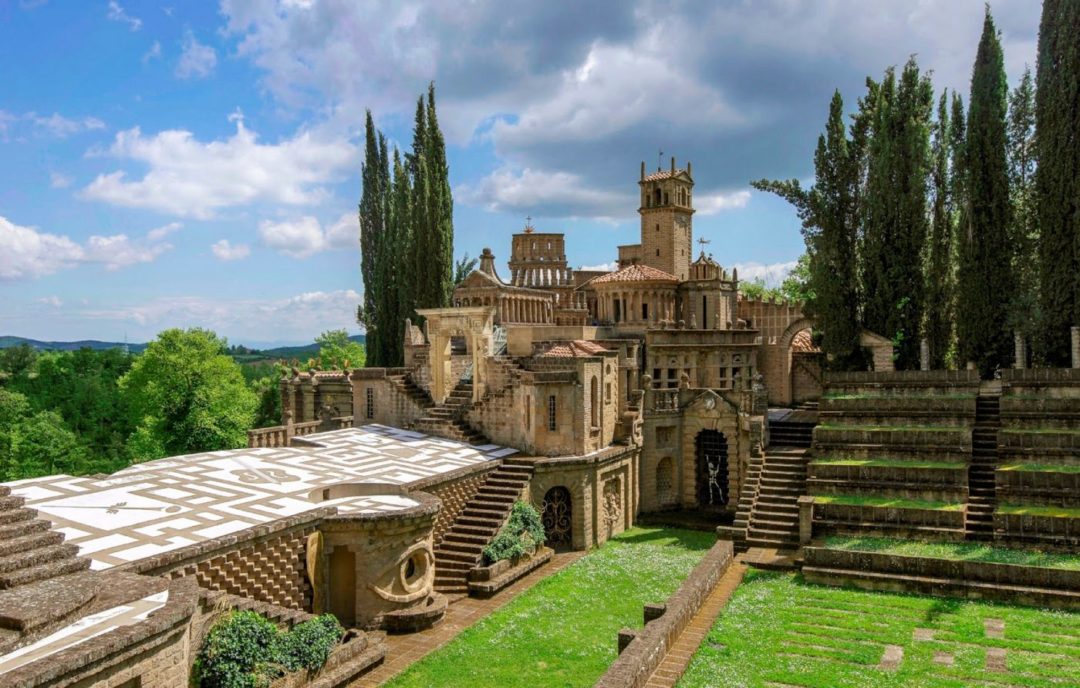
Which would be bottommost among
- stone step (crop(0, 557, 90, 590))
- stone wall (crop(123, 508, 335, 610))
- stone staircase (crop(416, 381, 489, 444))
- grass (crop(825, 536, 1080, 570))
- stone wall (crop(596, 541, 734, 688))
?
stone wall (crop(596, 541, 734, 688))

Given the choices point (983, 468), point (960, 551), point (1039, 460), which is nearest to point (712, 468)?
point (983, 468)

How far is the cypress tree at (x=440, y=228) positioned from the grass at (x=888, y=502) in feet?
74.2

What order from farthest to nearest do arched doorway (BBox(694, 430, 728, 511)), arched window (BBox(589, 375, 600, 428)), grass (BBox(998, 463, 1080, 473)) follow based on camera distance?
arched doorway (BBox(694, 430, 728, 511)), arched window (BBox(589, 375, 600, 428)), grass (BBox(998, 463, 1080, 473))

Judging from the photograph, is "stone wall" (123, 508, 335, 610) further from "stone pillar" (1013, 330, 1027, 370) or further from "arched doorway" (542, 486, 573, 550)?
"stone pillar" (1013, 330, 1027, 370)

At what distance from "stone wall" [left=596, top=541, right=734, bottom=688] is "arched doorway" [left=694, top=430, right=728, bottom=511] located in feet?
41.6

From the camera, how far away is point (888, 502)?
2023cm

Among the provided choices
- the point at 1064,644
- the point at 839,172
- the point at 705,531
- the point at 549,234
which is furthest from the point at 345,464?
the point at 549,234

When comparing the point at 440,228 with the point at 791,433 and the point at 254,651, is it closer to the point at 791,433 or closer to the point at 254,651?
the point at 791,433

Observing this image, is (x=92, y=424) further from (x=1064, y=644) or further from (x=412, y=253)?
(x=1064, y=644)

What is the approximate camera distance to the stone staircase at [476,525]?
20.2 meters

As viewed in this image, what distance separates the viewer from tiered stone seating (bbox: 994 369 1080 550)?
18.1m

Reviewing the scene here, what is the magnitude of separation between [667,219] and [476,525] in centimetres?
2407

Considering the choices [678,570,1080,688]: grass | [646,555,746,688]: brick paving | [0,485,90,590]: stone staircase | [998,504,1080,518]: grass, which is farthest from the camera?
[998,504,1080,518]: grass

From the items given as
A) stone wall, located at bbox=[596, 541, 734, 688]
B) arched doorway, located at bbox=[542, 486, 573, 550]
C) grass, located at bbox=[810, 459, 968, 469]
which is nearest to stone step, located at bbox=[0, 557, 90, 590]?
stone wall, located at bbox=[596, 541, 734, 688]
